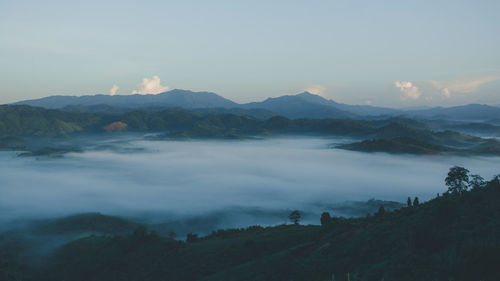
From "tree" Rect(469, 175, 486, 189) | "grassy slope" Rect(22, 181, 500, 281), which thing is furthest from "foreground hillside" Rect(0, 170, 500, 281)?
"tree" Rect(469, 175, 486, 189)

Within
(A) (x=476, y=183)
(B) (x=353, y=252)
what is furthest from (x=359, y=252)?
(A) (x=476, y=183)

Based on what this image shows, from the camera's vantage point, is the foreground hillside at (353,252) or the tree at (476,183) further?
the tree at (476,183)

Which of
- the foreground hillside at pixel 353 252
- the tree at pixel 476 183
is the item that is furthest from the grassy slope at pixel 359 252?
the tree at pixel 476 183

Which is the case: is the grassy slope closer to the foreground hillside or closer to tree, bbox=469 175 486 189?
the foreground hillside

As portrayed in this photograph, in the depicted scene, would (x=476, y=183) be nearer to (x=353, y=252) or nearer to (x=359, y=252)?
(x=359, y=252)

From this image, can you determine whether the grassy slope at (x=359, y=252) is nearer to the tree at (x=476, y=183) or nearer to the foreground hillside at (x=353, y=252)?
the foreground hillside at (x=353, y=252)

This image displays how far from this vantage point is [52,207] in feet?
617

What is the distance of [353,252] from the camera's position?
43.8 m

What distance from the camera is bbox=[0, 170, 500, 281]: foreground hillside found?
31891 millimetres

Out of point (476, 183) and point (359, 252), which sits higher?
point (476, 183)

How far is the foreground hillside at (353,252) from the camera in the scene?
3189cm

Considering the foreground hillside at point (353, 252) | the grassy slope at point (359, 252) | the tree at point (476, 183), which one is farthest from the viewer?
the tree at point (476, 183)

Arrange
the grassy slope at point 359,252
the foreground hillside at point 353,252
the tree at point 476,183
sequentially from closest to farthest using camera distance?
1. the grassy slope at point 359,252
2. the foreground hillside at point 353,252
3. the tree at point 476,183

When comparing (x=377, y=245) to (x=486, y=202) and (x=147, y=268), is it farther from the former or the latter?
(x=147, y=268)
